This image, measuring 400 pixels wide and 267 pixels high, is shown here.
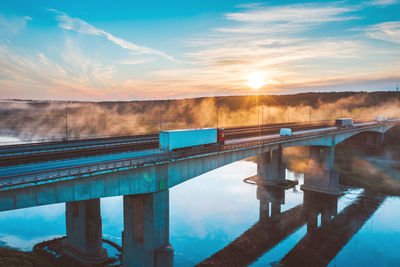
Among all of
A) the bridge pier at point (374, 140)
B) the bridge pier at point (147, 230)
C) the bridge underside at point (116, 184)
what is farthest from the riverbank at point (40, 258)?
the bridge pier at point (374, 140)

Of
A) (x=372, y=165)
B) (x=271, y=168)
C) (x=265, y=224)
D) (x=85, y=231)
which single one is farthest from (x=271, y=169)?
(x=85, y=231)

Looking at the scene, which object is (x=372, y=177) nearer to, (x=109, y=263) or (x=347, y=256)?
(x=347, y=256)

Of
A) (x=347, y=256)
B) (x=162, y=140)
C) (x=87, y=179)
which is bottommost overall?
(x=347, y=256)

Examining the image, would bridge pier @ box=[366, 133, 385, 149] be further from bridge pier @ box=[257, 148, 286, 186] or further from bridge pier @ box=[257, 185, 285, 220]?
bridge pier @ box=[257, 185, 285, 220]

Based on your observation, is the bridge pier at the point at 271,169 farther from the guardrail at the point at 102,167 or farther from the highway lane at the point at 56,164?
the highway lane at the point at 56,164

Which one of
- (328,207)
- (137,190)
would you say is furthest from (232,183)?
(137,190)

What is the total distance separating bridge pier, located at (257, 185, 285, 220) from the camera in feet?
168

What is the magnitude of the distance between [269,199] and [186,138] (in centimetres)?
3060

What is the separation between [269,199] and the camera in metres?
57.0

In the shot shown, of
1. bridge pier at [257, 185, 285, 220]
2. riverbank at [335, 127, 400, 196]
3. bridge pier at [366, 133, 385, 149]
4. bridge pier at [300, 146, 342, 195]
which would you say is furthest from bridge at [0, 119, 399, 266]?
bridge pier at [366, 133, 385, 149]

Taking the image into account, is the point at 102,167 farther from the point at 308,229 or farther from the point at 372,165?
the point at 372,165

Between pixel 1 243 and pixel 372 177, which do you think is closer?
pixel 1 243

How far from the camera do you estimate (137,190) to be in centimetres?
2636

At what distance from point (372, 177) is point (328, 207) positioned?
99.8 feet
